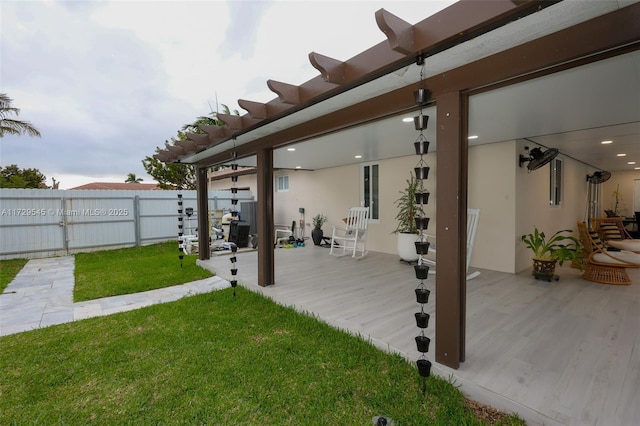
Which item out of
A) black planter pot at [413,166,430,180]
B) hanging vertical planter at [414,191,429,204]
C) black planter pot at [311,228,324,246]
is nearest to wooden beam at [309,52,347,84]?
black planter pot at [413,166,430,180]

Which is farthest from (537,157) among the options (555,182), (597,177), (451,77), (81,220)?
(81,220)

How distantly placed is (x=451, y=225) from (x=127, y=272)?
239 inches

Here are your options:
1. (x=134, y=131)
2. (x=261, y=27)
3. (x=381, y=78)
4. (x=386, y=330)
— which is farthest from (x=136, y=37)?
(x=134, y=131)

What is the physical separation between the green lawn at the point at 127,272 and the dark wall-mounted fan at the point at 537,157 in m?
5.77

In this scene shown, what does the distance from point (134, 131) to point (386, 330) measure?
18780 mm

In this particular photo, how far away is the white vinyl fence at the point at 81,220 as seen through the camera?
7.48m

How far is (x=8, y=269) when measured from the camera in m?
6.23

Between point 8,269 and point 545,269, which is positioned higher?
point 545,269

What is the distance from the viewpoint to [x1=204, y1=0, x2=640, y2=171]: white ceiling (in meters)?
1.62

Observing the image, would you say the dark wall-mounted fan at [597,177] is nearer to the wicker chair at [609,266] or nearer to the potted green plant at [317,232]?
the wicker chair at [609,266]

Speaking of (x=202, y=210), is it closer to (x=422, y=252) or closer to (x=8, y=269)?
(x=8, y=269)

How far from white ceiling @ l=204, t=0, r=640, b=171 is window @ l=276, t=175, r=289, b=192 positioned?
3.88 meters

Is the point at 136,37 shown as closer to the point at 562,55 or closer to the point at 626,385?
the point at 562,55

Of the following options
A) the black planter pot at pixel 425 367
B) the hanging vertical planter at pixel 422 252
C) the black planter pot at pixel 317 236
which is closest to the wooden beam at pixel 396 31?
the hanging vertical planter at pixel 422 252
